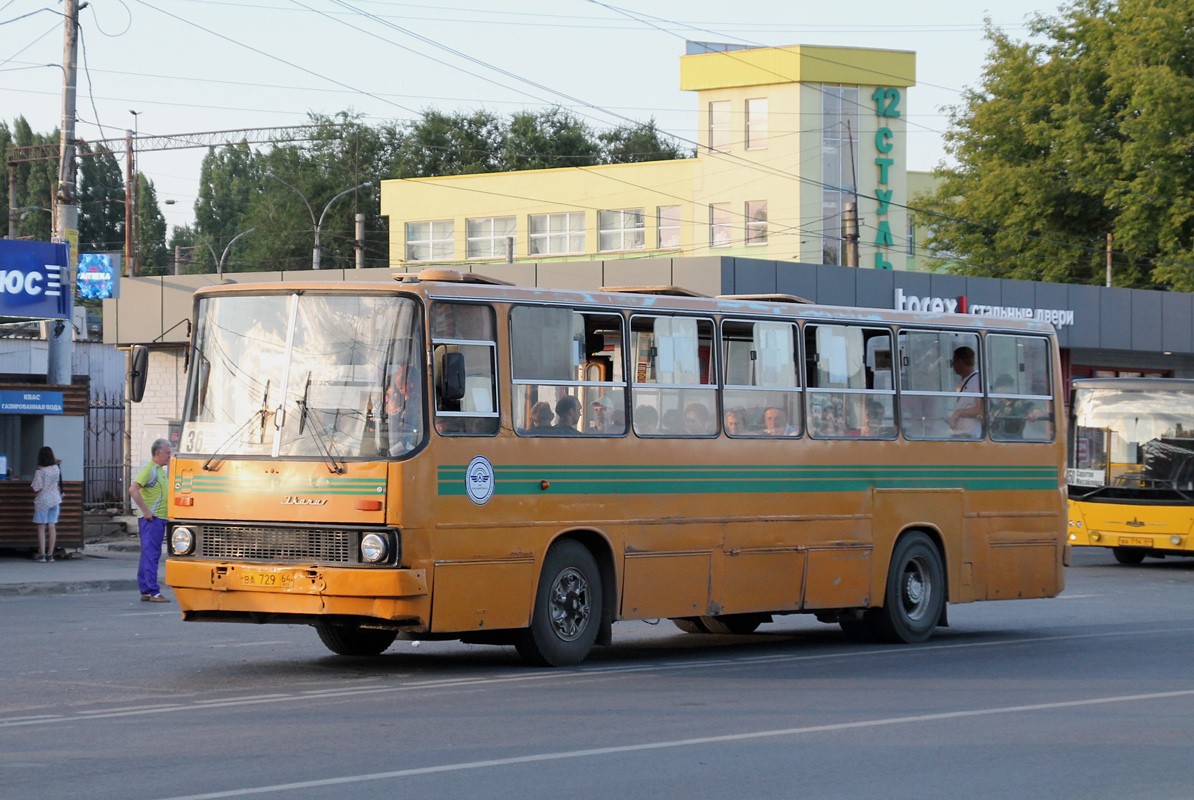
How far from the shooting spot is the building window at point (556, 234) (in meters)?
69.0

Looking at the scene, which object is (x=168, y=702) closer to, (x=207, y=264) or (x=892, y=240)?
(x=892, y=240)

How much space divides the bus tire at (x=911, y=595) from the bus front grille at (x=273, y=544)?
5.69 meters

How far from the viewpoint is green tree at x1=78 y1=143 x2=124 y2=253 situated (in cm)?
10250

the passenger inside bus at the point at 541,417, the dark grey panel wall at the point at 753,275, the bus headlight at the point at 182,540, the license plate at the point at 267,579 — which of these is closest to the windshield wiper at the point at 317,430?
the license plate at the point at 267,579

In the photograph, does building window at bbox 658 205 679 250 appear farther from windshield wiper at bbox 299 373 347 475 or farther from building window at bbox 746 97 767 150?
windshield wiper at bbox 299 373 347 475

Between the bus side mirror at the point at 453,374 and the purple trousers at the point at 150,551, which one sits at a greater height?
the bus side mirror at the point at 453,374

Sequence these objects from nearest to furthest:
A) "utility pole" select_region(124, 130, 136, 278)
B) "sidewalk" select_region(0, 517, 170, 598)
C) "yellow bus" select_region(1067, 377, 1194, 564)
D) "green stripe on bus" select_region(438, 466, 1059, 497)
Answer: "green stripe on bus" select_region(438, 466, 1059, 497)
"sidewalk" select_region(0, 517, 170, 598)
"yellow bus" select_region(1067, 377, 1194, 564)
"utility pole" select_region(124, 130, 136, 278)

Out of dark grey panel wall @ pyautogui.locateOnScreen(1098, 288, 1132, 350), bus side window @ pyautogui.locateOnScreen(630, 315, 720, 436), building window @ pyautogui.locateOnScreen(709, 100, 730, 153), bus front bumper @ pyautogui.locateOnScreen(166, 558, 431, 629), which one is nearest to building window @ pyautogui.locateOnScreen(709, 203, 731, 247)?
building window @ pyautogui.locateOnScreen(709, 100, 730, 153)

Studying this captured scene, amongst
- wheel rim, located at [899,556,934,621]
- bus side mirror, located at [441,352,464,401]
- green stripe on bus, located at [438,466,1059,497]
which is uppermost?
bus side mirror, located at [441,352,464,401]

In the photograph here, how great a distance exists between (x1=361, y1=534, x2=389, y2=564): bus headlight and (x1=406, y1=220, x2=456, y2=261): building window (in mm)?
60989

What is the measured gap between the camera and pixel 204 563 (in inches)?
465

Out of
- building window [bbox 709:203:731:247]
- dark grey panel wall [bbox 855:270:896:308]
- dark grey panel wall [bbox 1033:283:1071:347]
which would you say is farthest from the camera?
building window [bbox 709:203:731:247]

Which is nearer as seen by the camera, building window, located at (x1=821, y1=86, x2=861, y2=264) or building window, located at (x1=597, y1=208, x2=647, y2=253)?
building window, located at (x1=821, y1=86, x2=861, y2=264)

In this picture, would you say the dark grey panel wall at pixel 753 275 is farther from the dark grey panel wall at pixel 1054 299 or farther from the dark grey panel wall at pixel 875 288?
the dark grey panel wall at pixel 1054 299
